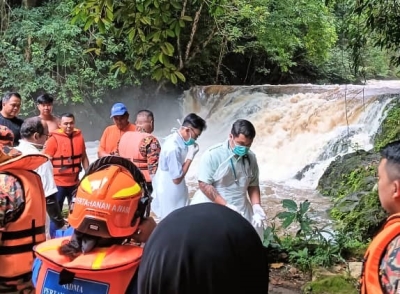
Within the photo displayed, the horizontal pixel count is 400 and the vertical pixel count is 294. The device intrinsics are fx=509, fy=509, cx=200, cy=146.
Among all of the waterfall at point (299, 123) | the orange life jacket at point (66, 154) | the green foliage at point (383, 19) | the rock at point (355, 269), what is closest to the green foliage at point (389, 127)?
the waterfall at point (299, 123)

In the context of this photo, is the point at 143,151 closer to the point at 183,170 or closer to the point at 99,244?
the point at 183,170

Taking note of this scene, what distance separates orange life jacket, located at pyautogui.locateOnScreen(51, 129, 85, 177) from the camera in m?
4.88

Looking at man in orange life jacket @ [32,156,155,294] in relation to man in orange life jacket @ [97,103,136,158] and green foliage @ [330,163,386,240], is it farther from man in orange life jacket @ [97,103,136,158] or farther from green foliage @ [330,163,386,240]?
green foliage @ [330,163,386,240]

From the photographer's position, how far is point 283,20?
18172mm

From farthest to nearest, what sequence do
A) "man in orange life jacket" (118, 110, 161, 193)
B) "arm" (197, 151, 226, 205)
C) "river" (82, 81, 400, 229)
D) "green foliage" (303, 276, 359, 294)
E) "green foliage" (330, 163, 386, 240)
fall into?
"river" (82, 81, 400, 229) → "green foliage" (330, 163, 386, 240) → "man in orange life jacket" (118, 110, 161, 193) → "arm" (197, 151, 226, 205) → "green foliage" (303, 276, 359, 294)

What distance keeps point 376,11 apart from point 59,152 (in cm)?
371

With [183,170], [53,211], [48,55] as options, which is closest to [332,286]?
[183,170]

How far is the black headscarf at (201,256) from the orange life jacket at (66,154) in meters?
4.12

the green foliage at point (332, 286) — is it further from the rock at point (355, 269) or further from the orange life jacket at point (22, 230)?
the orange life jacket at point (22, 230)

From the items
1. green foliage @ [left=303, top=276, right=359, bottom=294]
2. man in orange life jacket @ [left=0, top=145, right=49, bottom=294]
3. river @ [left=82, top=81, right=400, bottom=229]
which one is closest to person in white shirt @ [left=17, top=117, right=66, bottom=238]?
man in orange life jacket @ [left=0, top=145, right=49, bottom=294]

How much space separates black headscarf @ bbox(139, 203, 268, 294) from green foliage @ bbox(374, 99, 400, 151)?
878cm

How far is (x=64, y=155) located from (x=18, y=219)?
8.80 ft

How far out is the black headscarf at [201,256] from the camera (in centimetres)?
88

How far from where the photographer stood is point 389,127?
991cm
